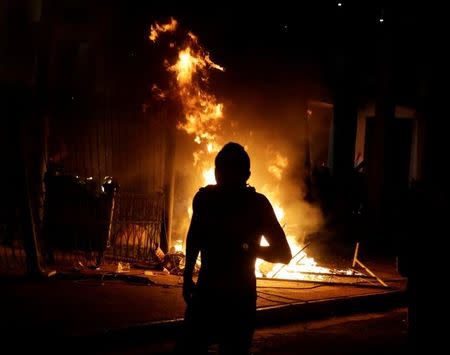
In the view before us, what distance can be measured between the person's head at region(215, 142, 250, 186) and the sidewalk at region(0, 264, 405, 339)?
337cm

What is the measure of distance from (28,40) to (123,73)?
2.39 metres

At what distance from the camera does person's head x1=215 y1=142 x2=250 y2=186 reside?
4039 mm

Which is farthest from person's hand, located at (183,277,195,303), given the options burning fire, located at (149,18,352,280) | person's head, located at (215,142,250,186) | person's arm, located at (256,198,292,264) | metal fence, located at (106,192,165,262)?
burning fire, located at (149,18,352,280)

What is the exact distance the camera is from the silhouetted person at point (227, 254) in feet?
12.7

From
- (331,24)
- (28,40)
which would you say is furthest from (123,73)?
(331,24)

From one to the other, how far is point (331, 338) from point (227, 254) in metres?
4.23

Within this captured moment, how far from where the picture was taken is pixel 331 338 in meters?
7.71

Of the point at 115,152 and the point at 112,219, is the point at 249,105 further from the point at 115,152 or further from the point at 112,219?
the point at 112,219

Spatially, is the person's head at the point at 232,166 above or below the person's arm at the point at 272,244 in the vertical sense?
above

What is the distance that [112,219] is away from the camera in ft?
36.0

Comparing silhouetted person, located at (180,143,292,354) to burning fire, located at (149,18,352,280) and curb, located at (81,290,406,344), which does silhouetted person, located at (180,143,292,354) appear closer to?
curb, located at (81,290,406,344)

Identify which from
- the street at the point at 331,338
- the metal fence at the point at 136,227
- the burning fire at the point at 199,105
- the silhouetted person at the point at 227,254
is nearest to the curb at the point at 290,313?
the street at the point at 331,338

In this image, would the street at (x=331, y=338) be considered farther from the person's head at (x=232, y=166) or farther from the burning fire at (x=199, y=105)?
the person's head at (x=232, y=166)

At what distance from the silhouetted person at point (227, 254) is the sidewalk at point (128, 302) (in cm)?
313
